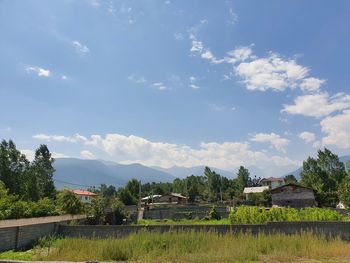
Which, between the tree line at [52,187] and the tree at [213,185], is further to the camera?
the tree at [213,185]

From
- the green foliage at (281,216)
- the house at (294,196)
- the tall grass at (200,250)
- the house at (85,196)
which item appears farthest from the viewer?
the house at (294,196)

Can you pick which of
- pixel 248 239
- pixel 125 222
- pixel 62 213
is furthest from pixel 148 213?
pixel 248 239

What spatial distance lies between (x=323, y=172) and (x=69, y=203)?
55202 mm

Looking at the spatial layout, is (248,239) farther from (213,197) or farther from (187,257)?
(213,197)

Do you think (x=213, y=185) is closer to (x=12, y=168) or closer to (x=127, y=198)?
(x=127, y=198)

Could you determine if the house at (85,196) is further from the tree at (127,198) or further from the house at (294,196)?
the house at (294,196)

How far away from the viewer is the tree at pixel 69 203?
32.3 m

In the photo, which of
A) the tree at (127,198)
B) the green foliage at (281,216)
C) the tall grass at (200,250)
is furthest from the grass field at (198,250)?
the tree at (127,198)

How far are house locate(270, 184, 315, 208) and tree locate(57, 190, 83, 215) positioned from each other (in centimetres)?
3882

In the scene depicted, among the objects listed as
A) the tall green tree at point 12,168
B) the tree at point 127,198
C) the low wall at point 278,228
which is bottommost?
the low wall at point 278,228

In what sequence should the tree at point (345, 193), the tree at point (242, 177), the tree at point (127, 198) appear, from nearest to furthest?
the tree at point (345, 193) → the tree at point (127, 198) → the tree at point (242, 177)

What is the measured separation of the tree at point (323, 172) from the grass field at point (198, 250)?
2204 inches

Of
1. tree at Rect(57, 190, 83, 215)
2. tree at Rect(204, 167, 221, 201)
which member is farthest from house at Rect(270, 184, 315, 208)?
tree at Rect(204, 167, 221, 201)

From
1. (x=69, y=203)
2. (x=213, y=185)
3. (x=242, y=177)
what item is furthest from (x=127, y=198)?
(x=242, y=177)
